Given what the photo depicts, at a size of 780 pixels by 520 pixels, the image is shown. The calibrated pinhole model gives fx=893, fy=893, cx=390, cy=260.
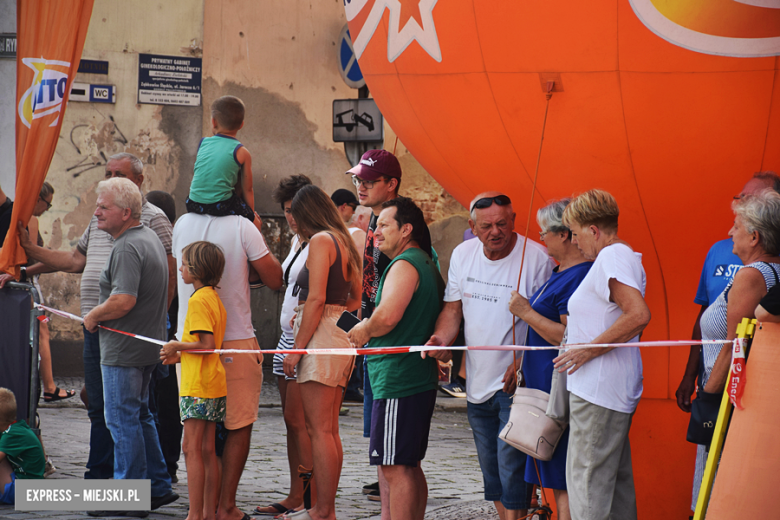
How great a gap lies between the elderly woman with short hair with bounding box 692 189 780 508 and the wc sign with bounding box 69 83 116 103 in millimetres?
8712

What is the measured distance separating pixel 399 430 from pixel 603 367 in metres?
0.96

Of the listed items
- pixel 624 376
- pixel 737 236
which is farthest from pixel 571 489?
pixel 737 236

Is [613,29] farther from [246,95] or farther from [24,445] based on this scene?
[246,95]

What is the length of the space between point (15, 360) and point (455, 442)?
3.69 m

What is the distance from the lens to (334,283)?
15.1 feet

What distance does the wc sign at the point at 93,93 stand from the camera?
34.1 ft

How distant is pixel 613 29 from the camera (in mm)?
3223

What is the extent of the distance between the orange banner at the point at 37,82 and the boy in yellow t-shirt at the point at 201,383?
1.40 metres

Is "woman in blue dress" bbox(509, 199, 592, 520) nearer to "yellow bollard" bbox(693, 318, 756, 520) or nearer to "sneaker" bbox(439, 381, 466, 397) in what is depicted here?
"yellow bollard" bbox(693, 318, 756, 520)

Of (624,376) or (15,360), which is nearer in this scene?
(624,376)

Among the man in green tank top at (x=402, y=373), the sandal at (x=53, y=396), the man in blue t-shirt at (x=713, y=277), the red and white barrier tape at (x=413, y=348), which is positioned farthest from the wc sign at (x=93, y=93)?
the man in blue t-shirt at (x=713, y=277)

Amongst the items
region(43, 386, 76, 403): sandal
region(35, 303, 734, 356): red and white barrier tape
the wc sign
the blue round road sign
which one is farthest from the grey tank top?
the wc sign

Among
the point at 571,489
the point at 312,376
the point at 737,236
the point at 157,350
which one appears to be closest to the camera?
the point at 737,236

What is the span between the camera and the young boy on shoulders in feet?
16.0
